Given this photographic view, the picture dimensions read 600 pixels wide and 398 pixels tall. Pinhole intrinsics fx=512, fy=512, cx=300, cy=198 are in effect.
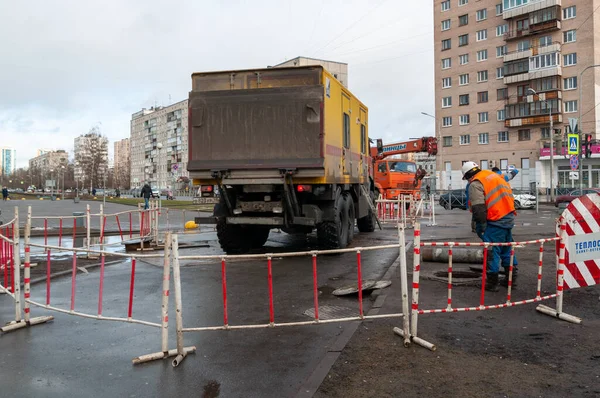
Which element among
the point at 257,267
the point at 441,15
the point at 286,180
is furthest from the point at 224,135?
the point at 441,15

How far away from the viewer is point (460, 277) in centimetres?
827

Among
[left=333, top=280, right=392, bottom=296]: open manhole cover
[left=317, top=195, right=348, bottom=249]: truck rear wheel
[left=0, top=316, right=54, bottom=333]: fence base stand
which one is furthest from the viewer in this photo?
[left=317, top=195, right=348, bottom=249]: truck rear wheel

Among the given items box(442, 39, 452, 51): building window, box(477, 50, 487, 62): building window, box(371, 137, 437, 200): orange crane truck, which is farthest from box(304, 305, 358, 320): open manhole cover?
box(442, 39, 452, 51): building window

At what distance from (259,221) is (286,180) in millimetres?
1203

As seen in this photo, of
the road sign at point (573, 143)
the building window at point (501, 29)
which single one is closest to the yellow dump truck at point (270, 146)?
the road sign at point (573, 143)

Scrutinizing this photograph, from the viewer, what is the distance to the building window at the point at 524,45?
55.8 m

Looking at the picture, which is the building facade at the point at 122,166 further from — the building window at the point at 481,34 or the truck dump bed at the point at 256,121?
the truck dump bed at the point at 256,121

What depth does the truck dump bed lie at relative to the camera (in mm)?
9641

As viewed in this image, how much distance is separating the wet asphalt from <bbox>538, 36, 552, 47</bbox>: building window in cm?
5486

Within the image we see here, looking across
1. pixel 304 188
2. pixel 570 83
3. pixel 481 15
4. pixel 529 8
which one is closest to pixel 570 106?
pixel 570 83

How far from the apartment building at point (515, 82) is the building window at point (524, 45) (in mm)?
104

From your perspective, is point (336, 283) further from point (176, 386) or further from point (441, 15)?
point (441, 15)

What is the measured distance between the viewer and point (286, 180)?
9.65 metres

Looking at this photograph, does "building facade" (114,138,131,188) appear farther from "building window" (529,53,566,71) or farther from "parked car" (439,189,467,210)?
"parked car" (439,189,467,210)
